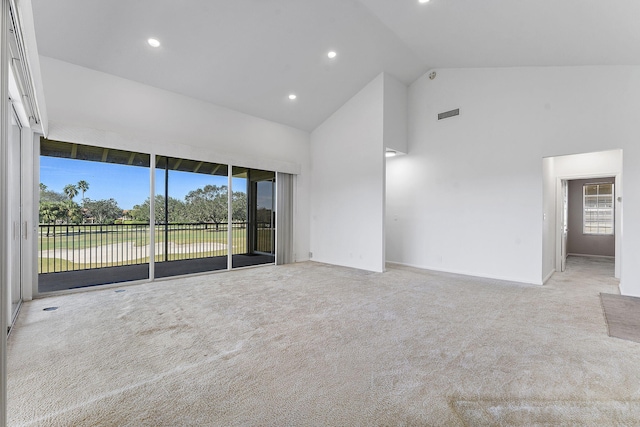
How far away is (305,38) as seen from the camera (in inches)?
177

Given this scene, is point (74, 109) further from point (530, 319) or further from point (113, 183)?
point (530, 319)

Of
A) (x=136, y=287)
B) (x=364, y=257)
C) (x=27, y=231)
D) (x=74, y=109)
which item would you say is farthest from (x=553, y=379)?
(x=74, y=109)

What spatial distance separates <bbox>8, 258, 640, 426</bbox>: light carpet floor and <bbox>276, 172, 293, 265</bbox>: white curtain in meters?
2.61

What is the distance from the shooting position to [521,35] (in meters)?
3.98

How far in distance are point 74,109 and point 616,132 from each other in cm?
775

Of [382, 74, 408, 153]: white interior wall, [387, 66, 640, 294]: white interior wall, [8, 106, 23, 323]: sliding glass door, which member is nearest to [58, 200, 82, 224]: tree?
[8, 106, 23, 323]: sliding glass door

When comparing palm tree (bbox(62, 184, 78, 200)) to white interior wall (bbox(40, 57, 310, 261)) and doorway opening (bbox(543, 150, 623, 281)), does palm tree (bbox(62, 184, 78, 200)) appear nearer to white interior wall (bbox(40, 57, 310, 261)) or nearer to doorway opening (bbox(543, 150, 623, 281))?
white interior wall (bbox(40, 57, 310, 261))

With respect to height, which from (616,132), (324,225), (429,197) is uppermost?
(616,132)

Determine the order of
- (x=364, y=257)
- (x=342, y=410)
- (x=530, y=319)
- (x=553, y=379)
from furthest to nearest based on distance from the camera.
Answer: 1. (x=364, y=257)
2. (x=530, y=319)
3. (x=553, y=379)
4. (x=342, y=410)

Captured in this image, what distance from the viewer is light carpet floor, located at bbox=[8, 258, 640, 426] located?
1.68 m

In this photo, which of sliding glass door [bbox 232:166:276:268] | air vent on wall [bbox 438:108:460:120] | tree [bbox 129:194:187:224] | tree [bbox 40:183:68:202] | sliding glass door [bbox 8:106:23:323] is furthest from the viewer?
sliding glass door [bbox 232:166:276:268]

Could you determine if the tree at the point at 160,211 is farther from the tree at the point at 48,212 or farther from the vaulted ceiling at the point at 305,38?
the vaulted ceiling at the point at 305,38

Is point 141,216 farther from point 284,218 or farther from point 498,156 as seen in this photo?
point 498,156

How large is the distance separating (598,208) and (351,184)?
6.87 metres
